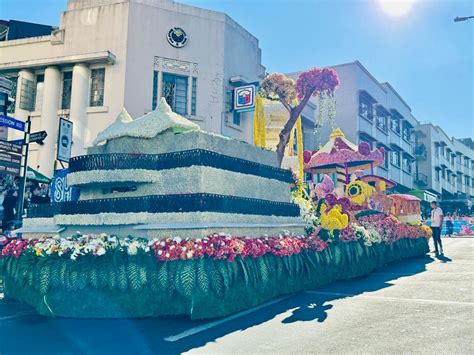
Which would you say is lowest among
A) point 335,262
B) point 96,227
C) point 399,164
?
point 335,262

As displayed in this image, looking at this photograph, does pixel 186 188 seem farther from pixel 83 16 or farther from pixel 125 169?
pixel 83 16

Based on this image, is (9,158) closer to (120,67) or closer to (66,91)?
(120,67)

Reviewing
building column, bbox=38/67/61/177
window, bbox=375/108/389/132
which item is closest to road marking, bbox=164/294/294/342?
building column, bbox=38/67/61/177

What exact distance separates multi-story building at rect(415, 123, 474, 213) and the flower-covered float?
151ft

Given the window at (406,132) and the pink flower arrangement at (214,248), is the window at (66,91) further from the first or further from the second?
the window at (406,132)

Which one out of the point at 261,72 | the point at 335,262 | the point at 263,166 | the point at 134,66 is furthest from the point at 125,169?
the point at 261,72

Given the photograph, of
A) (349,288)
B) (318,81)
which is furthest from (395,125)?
(349,288)

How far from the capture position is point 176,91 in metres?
19.6

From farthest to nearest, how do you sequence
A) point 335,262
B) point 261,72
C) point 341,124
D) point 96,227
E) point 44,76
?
point 341,124 < point 261,72 < point 44,76 < point 335,262 < point 96,227

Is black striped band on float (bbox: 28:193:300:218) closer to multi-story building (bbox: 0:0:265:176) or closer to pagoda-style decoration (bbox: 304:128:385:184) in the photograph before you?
pagoda-style decoration (bbox: 304:128:385:184)

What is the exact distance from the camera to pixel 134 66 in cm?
1877

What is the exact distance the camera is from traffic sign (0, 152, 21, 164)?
38.6 ft

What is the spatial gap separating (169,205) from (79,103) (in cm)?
1384

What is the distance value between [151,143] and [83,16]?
14.6 meters
